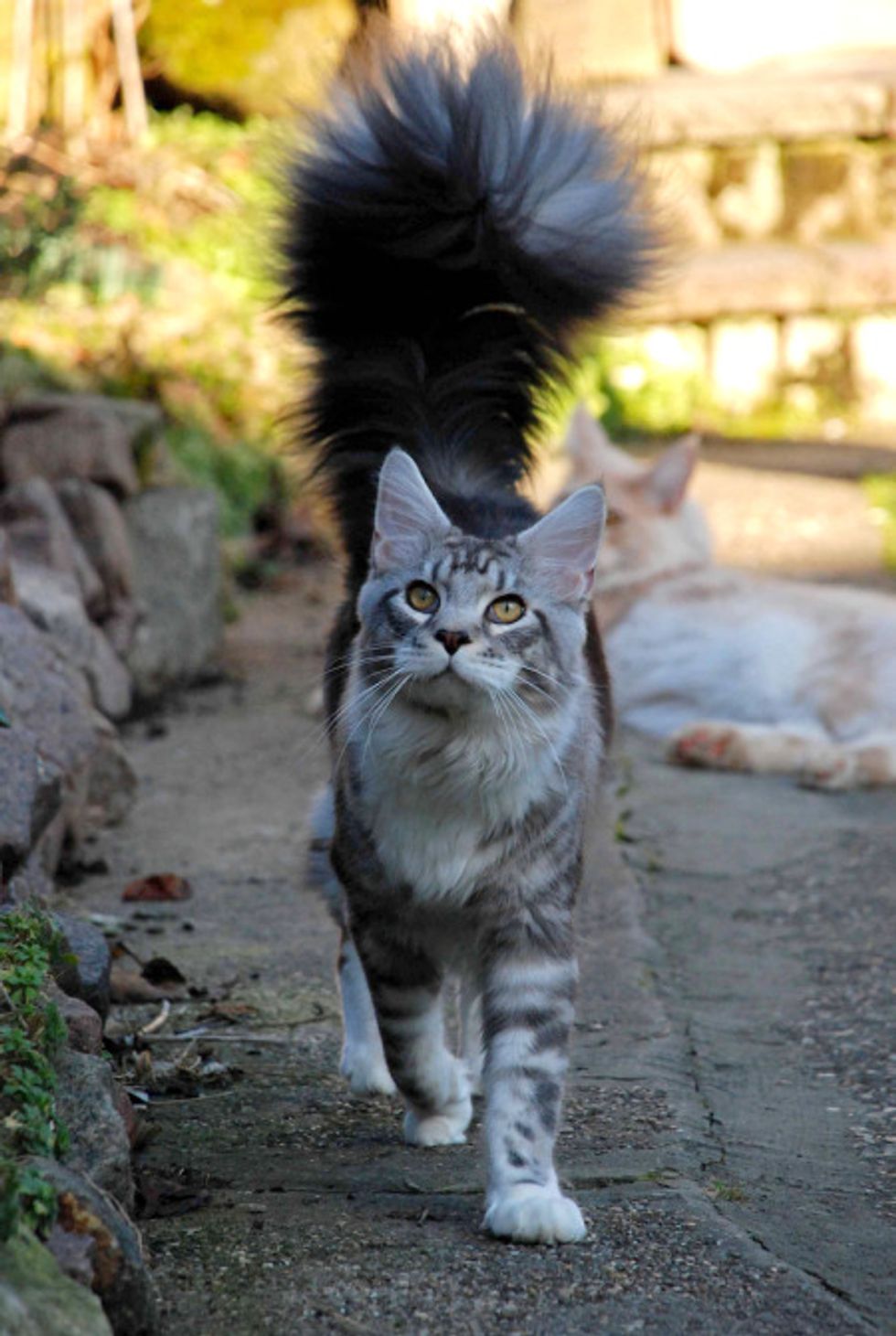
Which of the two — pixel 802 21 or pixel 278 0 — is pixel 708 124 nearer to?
pixel 802 21

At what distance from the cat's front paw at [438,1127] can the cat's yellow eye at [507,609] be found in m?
0.86

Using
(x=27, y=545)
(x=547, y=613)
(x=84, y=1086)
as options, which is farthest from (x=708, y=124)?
(x=84, y=1086)

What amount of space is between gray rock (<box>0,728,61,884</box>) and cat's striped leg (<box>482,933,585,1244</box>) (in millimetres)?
958

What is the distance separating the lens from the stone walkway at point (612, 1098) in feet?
8.25

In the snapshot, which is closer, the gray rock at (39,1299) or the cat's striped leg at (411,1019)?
the gray rock at (39,1299)

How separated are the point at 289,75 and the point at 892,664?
7122 mm

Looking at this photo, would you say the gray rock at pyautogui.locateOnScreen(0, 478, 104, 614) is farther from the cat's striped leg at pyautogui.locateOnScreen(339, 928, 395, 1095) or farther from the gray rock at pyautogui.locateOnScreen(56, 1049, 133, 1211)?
the gray rock at pyautogui.locateOnScreen(56, 1049, 133, 1211)

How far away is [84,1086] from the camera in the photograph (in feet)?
8.58

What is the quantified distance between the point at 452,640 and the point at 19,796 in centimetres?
110

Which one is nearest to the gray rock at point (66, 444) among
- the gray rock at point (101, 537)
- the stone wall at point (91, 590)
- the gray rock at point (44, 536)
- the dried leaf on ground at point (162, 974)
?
the stone wall at point (91, 590)

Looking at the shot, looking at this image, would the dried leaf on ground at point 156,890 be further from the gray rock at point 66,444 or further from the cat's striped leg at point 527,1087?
the gray rock at point 66,444

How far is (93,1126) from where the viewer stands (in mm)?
2570

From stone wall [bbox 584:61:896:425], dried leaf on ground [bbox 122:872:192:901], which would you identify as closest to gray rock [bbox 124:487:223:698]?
dried leaf on ground [bbox 122:872:192:901]

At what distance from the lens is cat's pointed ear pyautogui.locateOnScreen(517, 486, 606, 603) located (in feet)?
10.5
